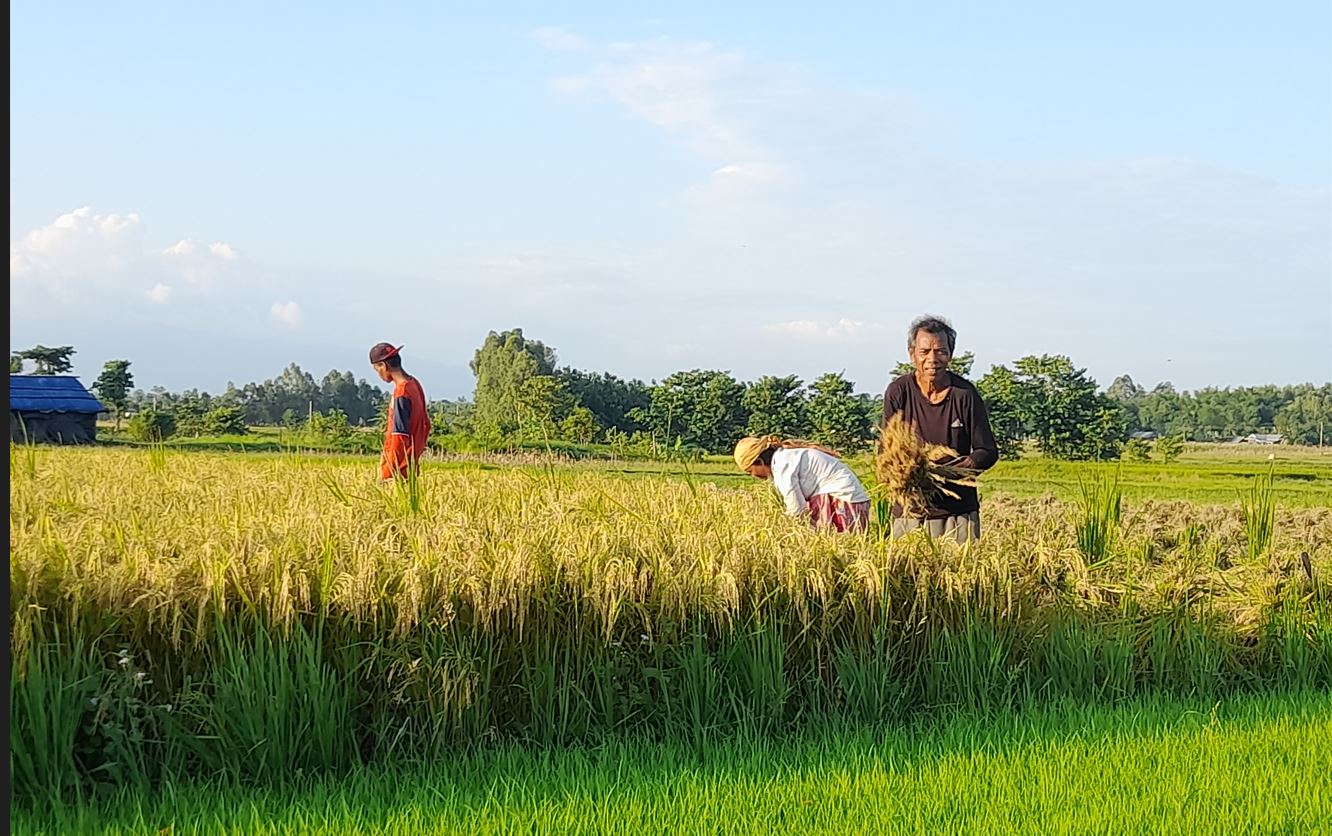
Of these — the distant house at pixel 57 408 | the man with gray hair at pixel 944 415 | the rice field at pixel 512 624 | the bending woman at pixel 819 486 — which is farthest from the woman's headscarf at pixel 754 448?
the distant house at pixel 57 408

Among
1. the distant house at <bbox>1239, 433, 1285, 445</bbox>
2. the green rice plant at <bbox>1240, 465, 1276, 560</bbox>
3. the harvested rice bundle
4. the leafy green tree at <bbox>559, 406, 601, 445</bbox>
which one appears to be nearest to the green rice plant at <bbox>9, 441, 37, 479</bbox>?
the harvested rice bundle

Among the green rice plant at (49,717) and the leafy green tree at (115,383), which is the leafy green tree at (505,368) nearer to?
the leafy green tree at (115,383)

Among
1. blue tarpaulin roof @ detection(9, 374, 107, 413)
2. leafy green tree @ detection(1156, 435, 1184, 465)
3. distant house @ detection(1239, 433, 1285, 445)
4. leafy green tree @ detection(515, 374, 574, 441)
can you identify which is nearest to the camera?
blue tarpaulin roof @ detection(9, 374, 107, 413)

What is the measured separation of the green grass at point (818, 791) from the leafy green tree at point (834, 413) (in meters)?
6.75

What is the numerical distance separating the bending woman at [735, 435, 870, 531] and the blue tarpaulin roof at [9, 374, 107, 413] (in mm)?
4936

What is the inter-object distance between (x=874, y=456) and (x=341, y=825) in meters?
3.80

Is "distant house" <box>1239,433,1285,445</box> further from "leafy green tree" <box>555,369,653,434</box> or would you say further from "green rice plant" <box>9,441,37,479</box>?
"green rice plant" <box>9,441,37,479</box>

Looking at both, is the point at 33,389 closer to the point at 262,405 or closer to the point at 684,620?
the point at 262,405

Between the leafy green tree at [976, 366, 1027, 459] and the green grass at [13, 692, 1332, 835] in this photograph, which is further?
the leafy green tree at [976, 366, 1027, 459]

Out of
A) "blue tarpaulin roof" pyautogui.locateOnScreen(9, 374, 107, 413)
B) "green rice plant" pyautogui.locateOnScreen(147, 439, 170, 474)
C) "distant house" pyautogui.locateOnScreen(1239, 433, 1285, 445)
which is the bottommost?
"distant house" pyautogui.locateOnScreen(1239, 433, 1285, 445)

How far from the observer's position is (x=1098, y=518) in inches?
282

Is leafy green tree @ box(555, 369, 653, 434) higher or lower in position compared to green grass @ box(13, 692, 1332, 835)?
higher

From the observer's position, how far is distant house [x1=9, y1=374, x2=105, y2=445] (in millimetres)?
7977

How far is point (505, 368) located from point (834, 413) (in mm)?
3208
